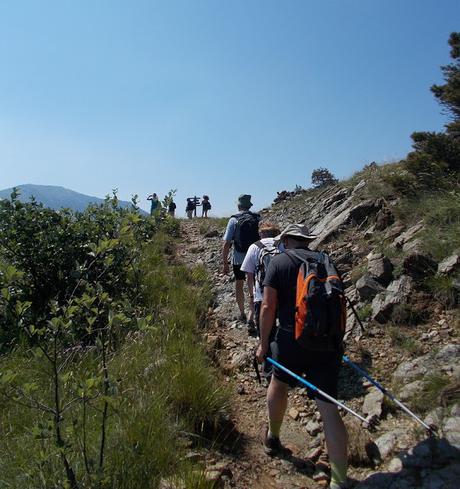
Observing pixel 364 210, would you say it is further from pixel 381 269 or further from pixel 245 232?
pixel 245 232

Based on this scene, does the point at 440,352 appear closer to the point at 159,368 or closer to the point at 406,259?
the point at 406,259

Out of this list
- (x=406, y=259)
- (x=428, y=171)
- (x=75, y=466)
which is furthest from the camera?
(x=428, y=171)

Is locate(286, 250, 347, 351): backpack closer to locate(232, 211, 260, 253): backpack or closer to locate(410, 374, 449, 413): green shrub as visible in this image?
locate(410, 374, 449, 413): green shrub

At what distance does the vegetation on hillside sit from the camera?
2830 millimetres

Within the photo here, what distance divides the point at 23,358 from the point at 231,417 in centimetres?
268

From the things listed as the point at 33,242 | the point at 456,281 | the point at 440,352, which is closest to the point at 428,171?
the point at 456,281

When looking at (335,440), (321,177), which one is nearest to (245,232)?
(335,440)

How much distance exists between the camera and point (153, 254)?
11.2 m

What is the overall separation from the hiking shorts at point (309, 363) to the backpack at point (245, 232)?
3419 millimetres

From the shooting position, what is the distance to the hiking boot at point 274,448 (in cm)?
397

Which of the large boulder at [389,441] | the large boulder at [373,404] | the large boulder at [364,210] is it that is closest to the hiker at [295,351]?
the large boulder at [389,441]

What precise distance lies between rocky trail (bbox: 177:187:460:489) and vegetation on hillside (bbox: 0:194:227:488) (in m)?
0.44

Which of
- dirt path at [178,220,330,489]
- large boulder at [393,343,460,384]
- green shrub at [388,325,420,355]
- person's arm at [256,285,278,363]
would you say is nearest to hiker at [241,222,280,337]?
dirt path at [178,220,330,489]

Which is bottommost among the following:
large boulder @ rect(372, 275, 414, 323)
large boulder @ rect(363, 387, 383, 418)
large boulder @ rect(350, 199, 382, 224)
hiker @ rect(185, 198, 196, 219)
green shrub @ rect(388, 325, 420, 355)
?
large boulder @ rect(363, 387, 383, 418)
